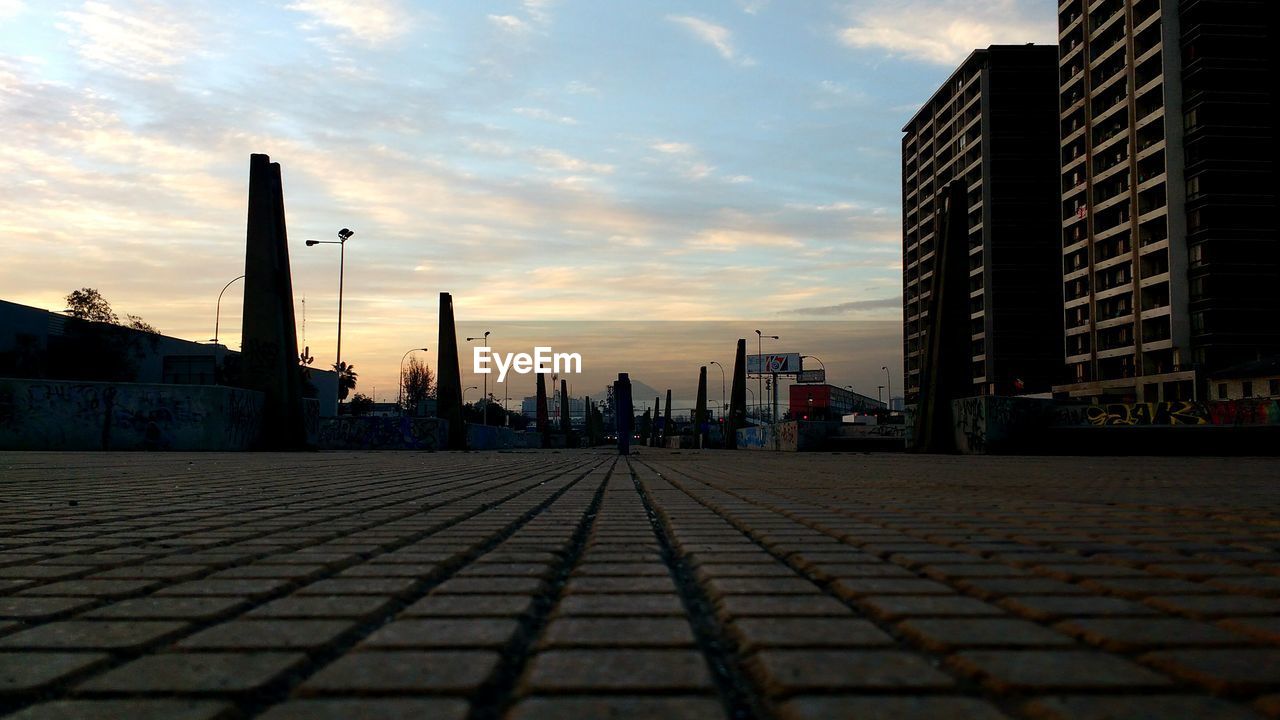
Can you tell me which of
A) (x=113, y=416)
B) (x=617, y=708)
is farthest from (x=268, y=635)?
(x=113, y=416)

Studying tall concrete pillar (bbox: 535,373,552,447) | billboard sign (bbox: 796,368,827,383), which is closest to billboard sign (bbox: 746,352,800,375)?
billboard sign (bbox: 796,368,827,383)

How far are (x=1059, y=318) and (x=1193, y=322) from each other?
23.5 meters

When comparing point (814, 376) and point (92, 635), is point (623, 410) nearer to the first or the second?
point (92, 635)

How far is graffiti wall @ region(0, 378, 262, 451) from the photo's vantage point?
77.8 feet

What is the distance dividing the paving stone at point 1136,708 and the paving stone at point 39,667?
1931 millimetres

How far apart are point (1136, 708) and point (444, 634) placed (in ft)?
5.02

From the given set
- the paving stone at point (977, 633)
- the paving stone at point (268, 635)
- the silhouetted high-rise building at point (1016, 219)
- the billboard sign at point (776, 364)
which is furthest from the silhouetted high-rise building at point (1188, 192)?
the billboard sign at point (776, 364)

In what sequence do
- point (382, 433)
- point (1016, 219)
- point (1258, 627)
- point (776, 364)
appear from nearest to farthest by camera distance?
1. point (1258, 627)
2. point (382, 433)
3. point (1016, 219)
4. point (776, 364)

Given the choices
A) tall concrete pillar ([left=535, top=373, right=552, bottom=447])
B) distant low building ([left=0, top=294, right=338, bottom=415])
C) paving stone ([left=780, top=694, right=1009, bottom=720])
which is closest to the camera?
paving stone ([left=780, top=694, right=1009, bottom=720])

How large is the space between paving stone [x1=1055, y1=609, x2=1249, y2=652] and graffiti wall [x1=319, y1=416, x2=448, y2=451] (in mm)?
36780

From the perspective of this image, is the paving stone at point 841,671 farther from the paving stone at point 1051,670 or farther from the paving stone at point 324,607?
the paving stone at point 324,607

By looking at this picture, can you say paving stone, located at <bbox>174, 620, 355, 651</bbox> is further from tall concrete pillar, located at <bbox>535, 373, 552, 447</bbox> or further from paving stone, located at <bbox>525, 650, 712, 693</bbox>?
tall concrete pillar, located at <bbox>535, 373, 552, 447</bbox>

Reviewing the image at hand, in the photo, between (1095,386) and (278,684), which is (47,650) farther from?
(1095,386)

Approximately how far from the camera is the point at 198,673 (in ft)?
6.62
